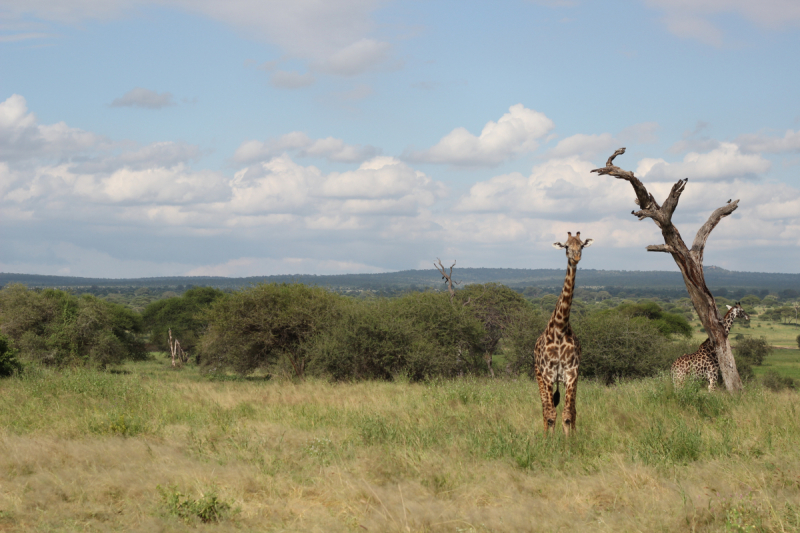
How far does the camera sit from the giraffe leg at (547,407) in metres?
9.58

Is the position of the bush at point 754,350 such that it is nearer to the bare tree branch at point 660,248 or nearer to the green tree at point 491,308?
the green tree at point 491,308

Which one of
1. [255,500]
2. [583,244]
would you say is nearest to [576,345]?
[583,244]

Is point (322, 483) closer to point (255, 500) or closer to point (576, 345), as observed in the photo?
point (255, 500)

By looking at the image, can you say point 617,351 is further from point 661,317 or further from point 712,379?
point 661,317

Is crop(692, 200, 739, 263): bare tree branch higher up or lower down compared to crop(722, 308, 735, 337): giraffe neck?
higher up

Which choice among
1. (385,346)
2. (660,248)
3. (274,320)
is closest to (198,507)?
(660,248)

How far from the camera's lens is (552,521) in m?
5.91

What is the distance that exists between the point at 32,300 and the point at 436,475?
145 ft

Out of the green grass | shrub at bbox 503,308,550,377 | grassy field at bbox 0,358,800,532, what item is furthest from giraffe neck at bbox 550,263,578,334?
the green grass

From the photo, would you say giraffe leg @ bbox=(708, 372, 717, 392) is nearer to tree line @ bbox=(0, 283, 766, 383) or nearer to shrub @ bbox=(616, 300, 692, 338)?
tree line @ bbox=(0, 283, 766, 383)

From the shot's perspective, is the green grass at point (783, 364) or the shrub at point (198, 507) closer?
the shrub at point (198, 507)

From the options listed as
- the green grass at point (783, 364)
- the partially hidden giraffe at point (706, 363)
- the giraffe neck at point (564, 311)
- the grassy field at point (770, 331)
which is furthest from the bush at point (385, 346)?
the grassy field at point (770, 331)

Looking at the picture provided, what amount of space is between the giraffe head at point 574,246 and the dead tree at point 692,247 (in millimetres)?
5554

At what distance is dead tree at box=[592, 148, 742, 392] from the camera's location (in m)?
14.2
